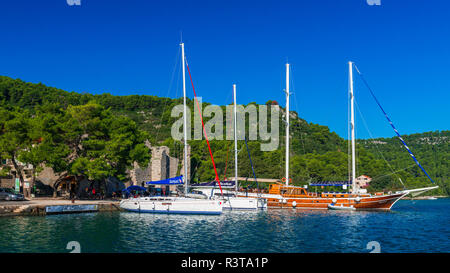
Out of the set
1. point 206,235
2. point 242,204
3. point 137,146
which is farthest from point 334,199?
point 206,235

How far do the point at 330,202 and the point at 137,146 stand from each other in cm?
2578

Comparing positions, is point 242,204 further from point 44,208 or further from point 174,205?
point 44,208

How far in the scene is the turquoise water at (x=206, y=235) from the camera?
20.6 m

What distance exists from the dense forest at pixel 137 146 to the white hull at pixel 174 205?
670 cm

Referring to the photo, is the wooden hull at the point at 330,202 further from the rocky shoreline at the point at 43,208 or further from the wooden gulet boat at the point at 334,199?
the rocky shoreline at the point at 43,208

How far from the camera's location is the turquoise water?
2061cm

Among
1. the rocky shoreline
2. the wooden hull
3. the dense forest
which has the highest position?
the dense forest

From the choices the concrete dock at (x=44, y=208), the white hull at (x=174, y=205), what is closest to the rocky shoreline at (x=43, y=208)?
the concrete dock at (x=44, y=208)

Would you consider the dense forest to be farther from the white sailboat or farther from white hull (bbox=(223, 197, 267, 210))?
white hull (bbox=(223, 197, 267, 210))

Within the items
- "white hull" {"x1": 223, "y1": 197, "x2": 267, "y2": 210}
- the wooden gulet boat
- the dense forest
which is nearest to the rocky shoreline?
the dense forest

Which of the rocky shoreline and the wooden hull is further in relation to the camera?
the wooden hull

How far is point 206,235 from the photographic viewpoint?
2452 cm

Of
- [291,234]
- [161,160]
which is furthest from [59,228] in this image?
[161,160]

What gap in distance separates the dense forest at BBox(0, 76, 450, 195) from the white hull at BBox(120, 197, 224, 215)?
670cm
